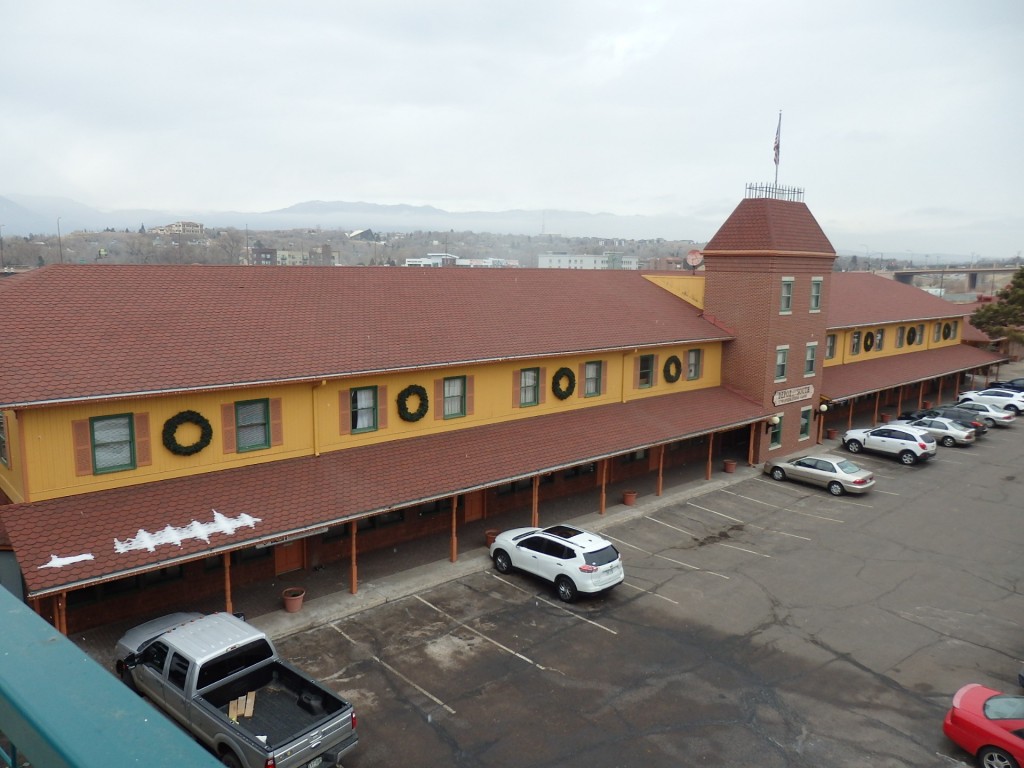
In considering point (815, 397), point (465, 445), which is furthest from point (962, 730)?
point (815, 397)

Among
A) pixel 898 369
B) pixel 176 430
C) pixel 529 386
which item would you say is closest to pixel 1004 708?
pixel 529 386

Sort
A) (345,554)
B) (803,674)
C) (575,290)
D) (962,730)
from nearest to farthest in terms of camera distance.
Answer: (962,730)
(803,674)
(345,554)
(575,290)

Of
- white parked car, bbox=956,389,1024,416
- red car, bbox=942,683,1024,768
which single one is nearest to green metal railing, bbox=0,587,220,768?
red car, bbox=942,683,1024,768

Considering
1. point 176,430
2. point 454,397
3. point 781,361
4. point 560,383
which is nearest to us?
point 176,430

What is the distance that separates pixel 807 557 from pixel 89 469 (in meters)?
20.2

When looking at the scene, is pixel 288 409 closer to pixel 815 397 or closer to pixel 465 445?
pixel 465 445

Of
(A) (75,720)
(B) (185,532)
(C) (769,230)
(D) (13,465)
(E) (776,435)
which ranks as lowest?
(E) (776,435)

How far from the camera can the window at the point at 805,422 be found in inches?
1427

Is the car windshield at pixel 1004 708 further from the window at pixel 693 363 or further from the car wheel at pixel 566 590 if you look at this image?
the window at pixel 693 363

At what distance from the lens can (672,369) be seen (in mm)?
31344

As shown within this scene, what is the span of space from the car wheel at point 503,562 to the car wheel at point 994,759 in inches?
461

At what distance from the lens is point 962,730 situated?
43.9 ft

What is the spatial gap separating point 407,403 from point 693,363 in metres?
15.1

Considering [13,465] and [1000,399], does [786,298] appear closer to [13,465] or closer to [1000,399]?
[1000,399]
